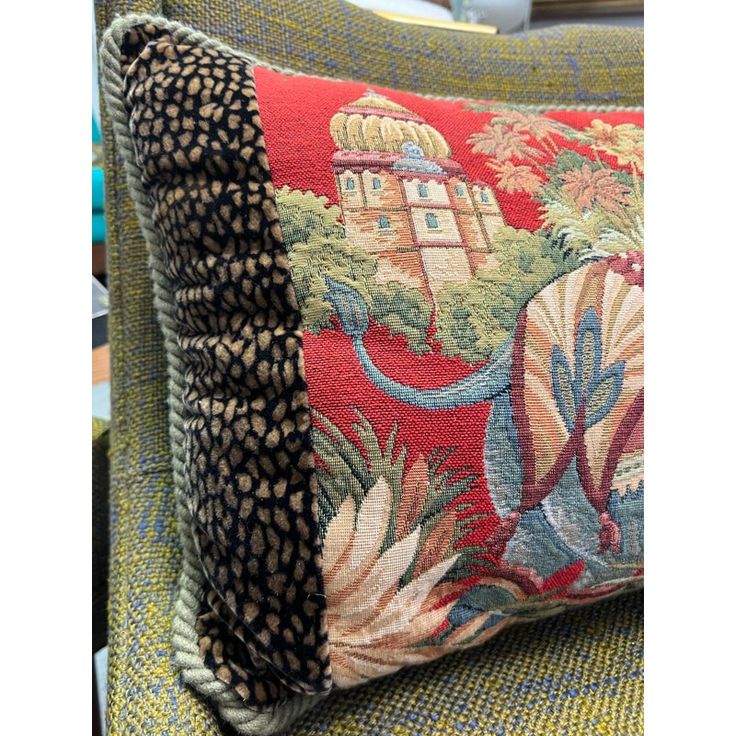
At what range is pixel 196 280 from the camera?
0.34 metres

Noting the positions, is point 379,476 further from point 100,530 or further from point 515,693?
point 100,530

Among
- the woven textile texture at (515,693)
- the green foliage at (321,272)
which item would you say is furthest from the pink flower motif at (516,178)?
the woven textile texture at (515,693)

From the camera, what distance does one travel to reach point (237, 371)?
319mm

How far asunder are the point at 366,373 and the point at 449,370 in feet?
0.15

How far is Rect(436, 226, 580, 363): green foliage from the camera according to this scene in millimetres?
323

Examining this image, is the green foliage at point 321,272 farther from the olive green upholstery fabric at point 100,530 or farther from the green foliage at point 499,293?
the olive green upholstery fabric at point 100,530

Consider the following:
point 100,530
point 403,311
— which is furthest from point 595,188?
point 100,530

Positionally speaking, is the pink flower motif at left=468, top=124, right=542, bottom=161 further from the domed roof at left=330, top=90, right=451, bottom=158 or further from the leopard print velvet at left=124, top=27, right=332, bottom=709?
the leopard print velvet at left=124, top=27, right=332, bottom=709

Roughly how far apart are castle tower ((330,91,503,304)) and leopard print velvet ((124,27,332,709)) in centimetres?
5

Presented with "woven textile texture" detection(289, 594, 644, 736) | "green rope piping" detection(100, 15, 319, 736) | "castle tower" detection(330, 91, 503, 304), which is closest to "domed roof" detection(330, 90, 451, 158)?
"castle tower" detection(330, 91, 503, 304)

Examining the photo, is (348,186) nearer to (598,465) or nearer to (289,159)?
(289,159)

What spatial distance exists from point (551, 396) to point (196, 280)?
0.71ft
